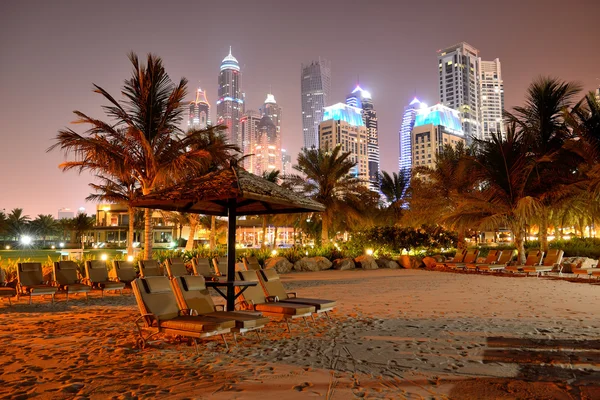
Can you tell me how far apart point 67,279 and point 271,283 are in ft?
18.4

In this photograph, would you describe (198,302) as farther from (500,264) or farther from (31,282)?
(500,264)

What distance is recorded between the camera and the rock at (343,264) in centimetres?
2053

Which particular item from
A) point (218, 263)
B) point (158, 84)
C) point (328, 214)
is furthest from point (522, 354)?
point (328, 214)

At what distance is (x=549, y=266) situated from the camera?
1606 centimetres

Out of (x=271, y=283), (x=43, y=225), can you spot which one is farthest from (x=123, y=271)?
(x=43, y=225)

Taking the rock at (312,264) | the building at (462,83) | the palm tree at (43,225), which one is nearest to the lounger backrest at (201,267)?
the rock at (312,264)

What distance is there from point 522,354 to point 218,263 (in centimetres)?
845

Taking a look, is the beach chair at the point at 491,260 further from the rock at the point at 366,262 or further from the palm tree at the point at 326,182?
the palm tree at the point at 326,182

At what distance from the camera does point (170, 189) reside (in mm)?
7270

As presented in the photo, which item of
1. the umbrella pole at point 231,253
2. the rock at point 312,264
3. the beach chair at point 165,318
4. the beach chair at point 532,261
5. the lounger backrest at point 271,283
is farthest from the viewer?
the rock at point 312,264

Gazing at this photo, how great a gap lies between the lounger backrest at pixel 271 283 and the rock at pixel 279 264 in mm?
10573

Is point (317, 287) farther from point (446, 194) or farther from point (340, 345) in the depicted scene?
point (446, 194)

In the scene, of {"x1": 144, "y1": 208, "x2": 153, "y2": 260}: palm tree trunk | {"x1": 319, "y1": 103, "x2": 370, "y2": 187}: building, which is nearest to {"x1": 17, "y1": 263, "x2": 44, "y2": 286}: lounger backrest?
{"x1": 144, "y1": 208, "x2": 153, "y2": 260}: palm tree trunk

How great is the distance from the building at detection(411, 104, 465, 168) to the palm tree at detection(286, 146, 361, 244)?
120431 mm
